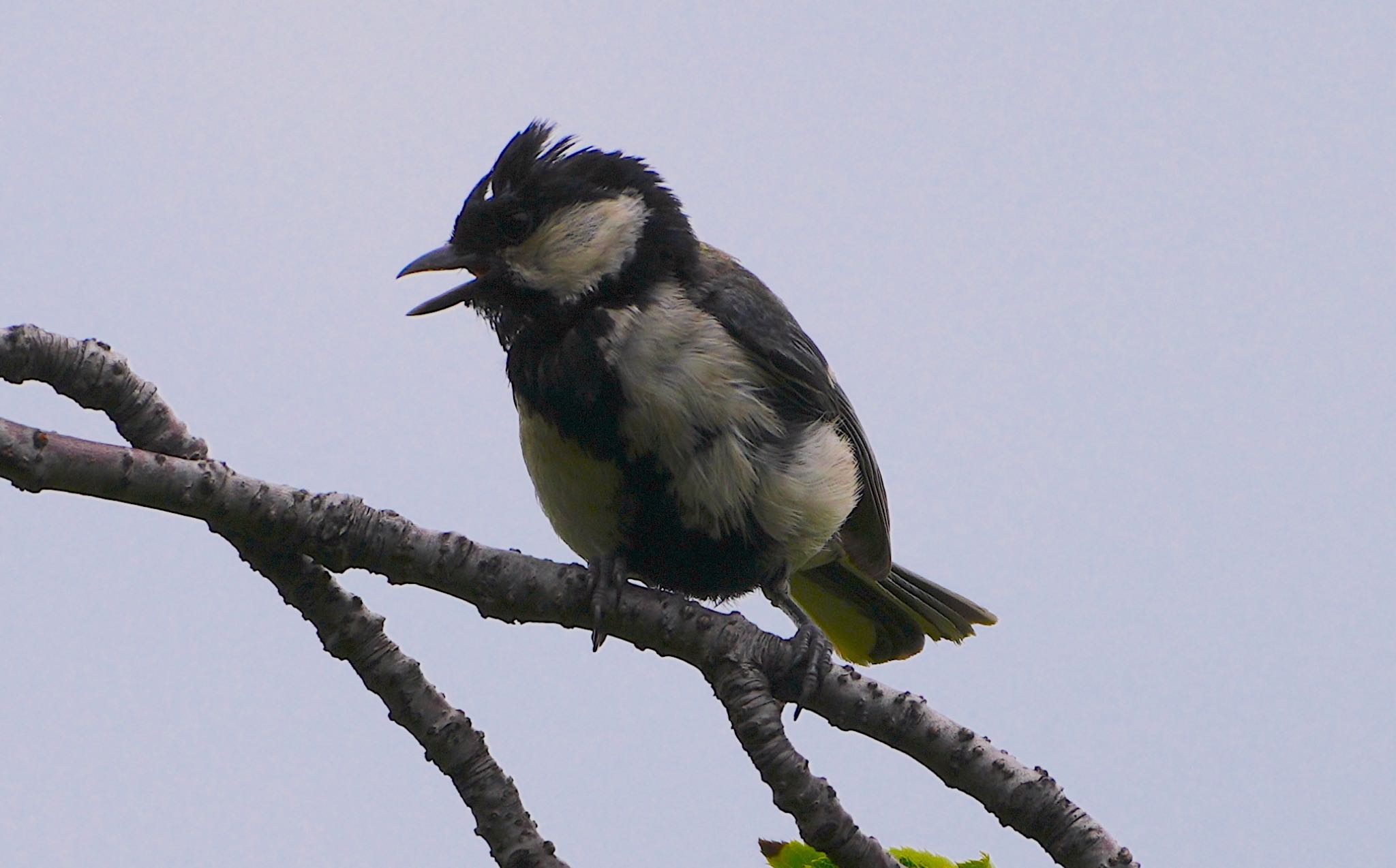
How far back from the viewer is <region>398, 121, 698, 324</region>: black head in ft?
12.3

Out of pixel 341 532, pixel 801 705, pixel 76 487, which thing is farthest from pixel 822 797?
pixel 76 487

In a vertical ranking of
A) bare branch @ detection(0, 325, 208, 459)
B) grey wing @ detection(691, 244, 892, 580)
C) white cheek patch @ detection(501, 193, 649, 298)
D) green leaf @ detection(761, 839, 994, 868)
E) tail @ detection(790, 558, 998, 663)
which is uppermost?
white cheek patch @ detection(501, 193, 649, 298)

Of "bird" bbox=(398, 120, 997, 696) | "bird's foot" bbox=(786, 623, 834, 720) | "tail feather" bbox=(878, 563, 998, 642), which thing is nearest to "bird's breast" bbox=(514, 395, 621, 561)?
"bird" bbox=(398, 120, 997, 696)

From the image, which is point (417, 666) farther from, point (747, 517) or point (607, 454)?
point (747, 517)

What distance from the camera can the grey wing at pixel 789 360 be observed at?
381cm

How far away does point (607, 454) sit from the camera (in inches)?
141

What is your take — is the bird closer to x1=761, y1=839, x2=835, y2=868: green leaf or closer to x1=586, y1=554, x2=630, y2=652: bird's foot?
x1=586, y1=554, x2=630, y2=652: bird's foot

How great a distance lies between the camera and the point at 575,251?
12.4ft

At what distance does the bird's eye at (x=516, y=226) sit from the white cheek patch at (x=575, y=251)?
24 millimetres

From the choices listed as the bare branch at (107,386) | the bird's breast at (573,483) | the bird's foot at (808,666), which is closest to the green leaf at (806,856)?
the bird's foot at (808,666)

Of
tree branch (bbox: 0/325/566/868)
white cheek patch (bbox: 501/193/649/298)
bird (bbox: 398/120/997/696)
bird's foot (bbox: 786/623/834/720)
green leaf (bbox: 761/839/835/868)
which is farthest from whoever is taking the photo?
white cheek patch (bbox: 501/193/649/298)

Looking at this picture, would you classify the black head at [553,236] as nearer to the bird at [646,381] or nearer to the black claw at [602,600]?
the bird at [646,381]

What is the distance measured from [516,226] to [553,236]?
112 millimetres

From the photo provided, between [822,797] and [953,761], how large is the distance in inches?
15.8
